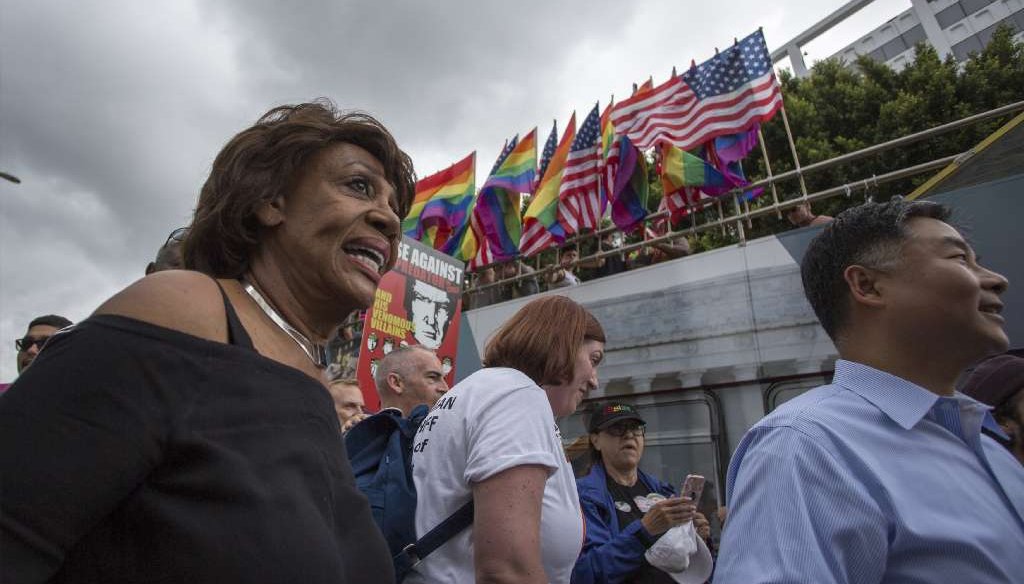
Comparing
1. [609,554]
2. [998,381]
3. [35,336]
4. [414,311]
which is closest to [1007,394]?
[998,381]

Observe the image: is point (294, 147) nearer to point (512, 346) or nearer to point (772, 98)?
point (512, 346)

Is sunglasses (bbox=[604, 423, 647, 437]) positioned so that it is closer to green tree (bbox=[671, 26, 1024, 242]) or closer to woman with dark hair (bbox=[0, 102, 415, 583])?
woman with dark hair (bbox=[0, 102, 415, 583])

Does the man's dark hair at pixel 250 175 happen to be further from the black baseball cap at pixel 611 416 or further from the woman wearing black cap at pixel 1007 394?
the black baseball cap at pixel 611 416

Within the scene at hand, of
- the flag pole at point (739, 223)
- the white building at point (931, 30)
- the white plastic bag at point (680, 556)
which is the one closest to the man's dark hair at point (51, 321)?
the white plastic bag at point (680, 556)

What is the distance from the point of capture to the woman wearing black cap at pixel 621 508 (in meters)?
2.82

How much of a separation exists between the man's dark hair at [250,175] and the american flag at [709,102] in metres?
7.44

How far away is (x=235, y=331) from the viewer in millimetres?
968

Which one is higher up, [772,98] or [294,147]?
[772,98]

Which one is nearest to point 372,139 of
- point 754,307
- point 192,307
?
point 192,307

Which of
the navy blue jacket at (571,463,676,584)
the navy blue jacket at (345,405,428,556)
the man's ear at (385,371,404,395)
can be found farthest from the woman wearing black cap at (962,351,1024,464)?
the man's ear at (385,371,404,395)

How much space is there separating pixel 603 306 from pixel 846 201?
6793mm

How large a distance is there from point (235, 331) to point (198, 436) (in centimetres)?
21

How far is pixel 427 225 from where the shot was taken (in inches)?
438

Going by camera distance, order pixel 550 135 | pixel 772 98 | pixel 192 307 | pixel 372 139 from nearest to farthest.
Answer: pixel 192 307 → pixel 372 139 → pixel 772 98 → pixel 550 135
